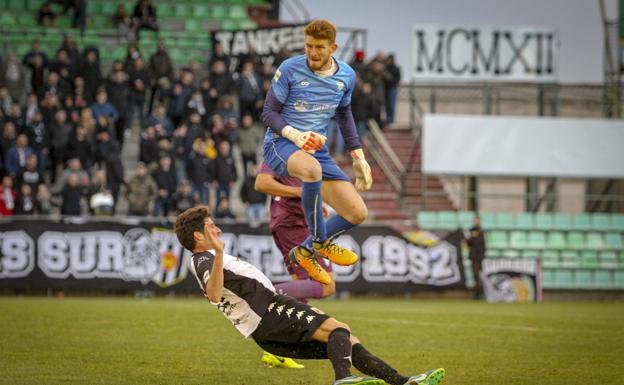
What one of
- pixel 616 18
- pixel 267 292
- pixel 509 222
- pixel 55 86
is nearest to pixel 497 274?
pixel 509 222

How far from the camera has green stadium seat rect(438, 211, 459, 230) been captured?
1003 inches

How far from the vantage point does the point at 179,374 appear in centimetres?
916

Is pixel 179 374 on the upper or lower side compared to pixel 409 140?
lower

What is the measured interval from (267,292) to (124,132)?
60.3 ft

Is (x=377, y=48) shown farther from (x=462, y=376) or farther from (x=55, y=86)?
(x=462, y=376)

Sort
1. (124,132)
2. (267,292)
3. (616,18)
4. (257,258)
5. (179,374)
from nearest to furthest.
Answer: (267,292), (179,374), (257,258), (124,132), (616,18)

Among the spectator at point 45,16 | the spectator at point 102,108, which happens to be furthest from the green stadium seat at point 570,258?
the spectator at point 45,16

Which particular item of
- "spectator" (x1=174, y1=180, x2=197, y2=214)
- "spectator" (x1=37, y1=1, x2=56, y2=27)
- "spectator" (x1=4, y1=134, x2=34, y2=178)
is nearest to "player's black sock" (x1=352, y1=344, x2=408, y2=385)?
"spectator" (x1=174, y1=180, x2=197, y2=214)

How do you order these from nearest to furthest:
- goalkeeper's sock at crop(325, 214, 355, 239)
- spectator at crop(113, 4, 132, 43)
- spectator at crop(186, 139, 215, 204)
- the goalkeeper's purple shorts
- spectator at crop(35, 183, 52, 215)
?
the goalkeeper's purple shorts → goalkeeper's sock at crop(325, 214, 355, 239) → spectator at crop(35, 183, 52, 215) → spectator at crop(186, 139, 215, 204) → spectator at crop(113, 4, 132, 43)

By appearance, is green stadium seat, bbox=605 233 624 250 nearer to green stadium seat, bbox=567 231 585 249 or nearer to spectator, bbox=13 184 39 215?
green stadium seat, bbox=567 231 585 249

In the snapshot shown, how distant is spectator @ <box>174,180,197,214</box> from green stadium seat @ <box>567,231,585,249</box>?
360 inches

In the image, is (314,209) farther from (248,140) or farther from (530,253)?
(530,253)

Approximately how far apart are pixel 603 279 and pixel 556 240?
1.44m

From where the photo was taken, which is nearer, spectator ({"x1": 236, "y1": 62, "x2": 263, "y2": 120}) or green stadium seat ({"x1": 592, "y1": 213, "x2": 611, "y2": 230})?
spectator ({"x1": 236, "y1": 62, "x2": 263, "y2": 120})
